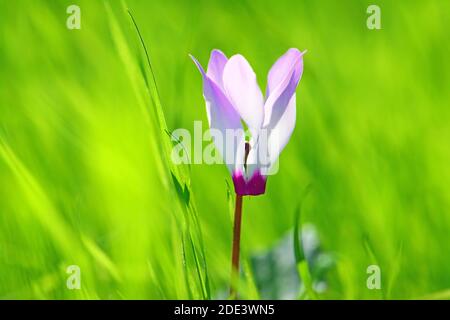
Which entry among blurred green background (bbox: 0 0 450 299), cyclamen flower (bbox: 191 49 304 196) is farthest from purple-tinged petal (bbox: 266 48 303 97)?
blurred green background (bbox: 0 0 450 299)

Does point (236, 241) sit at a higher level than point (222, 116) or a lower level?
lower

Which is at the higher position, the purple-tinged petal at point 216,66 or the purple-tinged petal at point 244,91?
the purple-tinged petal at point 216,66

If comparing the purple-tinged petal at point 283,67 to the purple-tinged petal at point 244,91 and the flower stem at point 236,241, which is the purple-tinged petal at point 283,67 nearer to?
the purple-tinged petal at point 244,91

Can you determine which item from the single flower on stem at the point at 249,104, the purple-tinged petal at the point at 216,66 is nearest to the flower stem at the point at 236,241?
the single flower on stem at the point at 249,104

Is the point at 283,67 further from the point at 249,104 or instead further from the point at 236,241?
the point at 236,241

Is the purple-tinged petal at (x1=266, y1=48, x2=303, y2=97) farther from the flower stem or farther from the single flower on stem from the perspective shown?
the flower stem

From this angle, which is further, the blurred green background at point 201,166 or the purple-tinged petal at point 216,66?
the blurred green background at point 201,166

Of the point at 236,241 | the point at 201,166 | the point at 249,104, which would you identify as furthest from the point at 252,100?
the point at 201,166

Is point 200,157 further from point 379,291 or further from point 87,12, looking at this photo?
point 87,12
